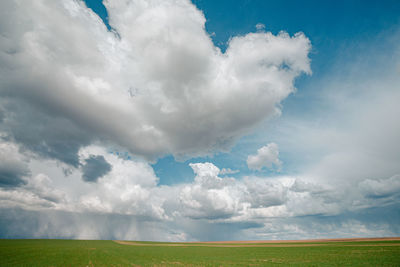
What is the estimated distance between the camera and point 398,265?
29.8 metres

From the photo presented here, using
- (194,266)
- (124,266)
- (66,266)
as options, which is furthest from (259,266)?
(66,266)

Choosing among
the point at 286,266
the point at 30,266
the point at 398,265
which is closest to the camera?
the point at 398,265

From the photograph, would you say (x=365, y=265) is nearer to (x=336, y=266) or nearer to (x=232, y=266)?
(x=336, y=266)

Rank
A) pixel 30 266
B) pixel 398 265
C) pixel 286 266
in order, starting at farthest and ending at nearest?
1. pixel 286 266
2. pixel 30 266
3. pixel 398 265

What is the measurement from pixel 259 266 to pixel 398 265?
64.1 ft

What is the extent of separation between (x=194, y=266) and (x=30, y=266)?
84.7ft

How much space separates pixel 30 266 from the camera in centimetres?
3209

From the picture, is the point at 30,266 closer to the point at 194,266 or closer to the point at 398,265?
the point at 194,266

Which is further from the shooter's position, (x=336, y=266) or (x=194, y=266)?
(x=194, y=266)

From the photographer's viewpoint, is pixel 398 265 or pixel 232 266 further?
pixel 232 266

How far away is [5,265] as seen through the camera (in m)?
32.7

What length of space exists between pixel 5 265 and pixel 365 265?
56097 millimetres

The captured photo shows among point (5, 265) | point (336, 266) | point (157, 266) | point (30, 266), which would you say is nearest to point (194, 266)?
point (157, 266)

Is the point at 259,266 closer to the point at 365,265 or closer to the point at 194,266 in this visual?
the point at 194,266
